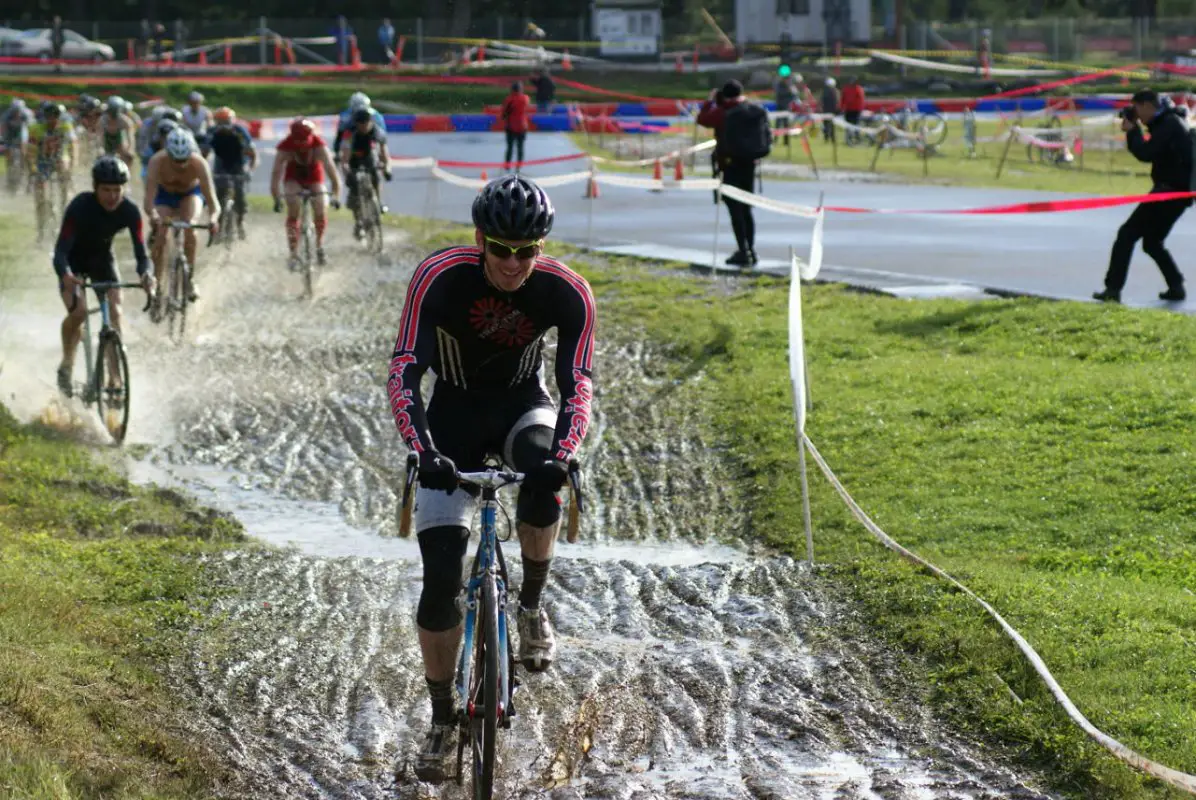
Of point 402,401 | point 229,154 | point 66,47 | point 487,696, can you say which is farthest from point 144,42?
point 487,696

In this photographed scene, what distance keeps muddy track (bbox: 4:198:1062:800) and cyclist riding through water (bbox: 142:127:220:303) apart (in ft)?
10.8

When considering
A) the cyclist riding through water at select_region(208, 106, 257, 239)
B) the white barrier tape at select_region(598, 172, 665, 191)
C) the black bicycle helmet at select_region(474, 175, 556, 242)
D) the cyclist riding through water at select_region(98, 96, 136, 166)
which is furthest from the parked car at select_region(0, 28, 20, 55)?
the black bicycle helmet at select_region(474, 175, 556, 242)

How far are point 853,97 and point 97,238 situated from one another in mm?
32576

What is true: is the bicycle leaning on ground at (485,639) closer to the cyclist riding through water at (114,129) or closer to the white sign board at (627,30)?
the cyclist riding through water at (114,129)

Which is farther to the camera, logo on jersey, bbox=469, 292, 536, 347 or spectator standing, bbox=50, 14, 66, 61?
spectator standing, bbox=50, 14, 66, 61

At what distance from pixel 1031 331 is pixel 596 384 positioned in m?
3.95

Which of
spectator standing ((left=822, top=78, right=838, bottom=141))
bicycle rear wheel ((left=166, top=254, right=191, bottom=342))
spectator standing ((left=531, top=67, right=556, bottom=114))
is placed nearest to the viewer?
bicycle rear wheel ((left=166, top=254, right=191, bottom=342))

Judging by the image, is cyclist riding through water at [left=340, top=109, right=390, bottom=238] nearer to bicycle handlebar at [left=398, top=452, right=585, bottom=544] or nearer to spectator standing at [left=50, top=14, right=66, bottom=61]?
bicycle handlebar at [left=398, top=452, right=585, bottom=544]

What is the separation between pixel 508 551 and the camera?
31.2ft

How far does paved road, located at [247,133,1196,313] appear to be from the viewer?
18.5 meters

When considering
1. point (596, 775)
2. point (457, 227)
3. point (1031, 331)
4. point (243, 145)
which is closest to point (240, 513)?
point (596, 775)

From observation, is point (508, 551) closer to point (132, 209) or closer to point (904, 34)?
point (132, 209)

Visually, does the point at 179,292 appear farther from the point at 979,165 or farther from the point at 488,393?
the point at 979,165

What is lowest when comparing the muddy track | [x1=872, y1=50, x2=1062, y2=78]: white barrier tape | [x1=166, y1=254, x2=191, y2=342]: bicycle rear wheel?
the muddy track
